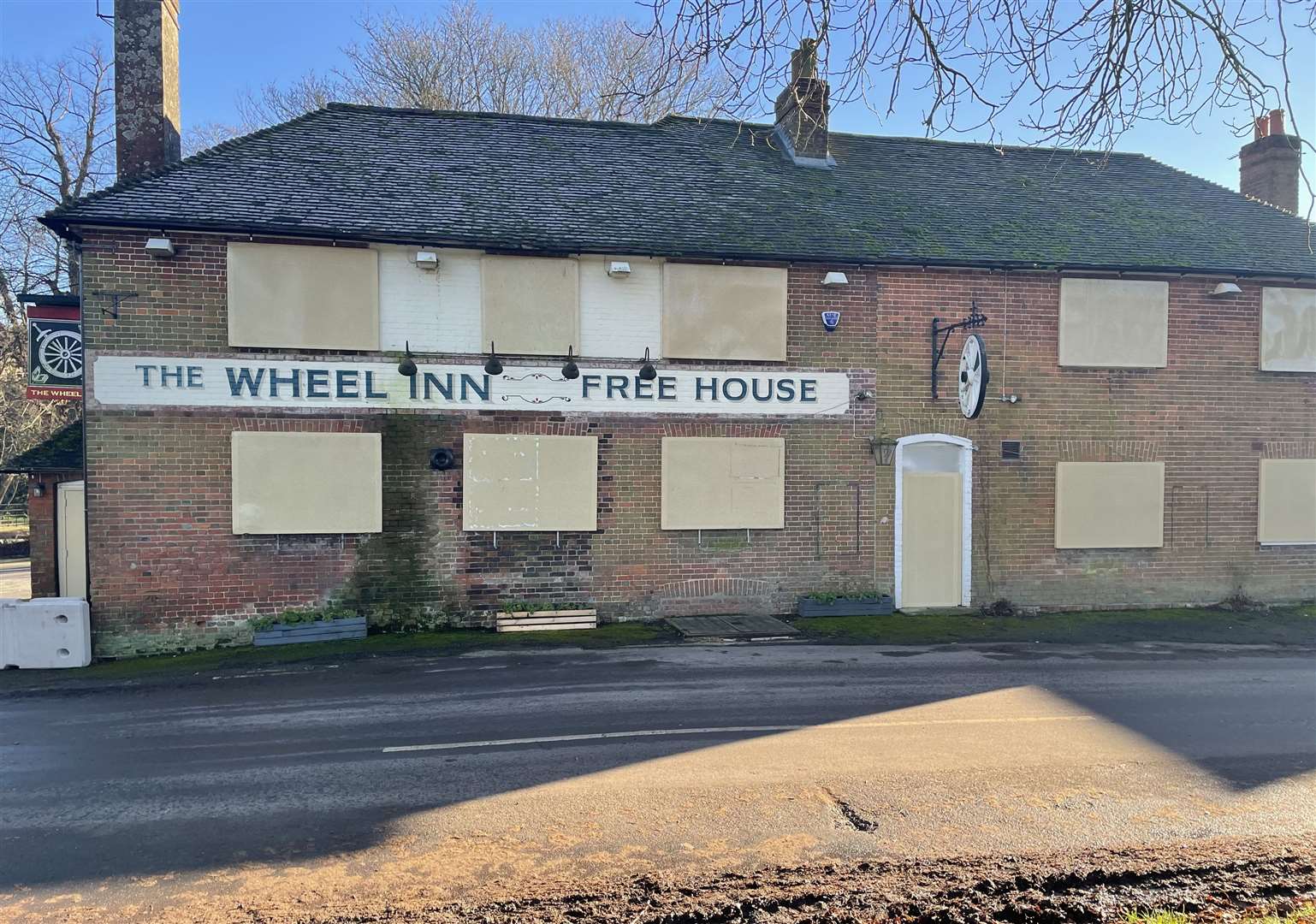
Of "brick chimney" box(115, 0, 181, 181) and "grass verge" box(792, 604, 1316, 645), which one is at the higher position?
"brick chimney" box(115, 0, 181, 181)

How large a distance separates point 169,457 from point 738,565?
8420 mm

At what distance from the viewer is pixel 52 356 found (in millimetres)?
11273

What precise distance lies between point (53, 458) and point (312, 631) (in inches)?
285

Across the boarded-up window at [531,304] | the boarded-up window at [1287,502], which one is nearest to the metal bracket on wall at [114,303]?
the boarded-up window at [531,304]

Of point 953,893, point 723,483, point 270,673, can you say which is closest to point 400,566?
point 270,673

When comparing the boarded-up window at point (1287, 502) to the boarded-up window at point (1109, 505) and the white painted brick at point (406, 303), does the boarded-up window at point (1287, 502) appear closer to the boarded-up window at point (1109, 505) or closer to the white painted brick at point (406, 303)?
the boarded-up window at point (1109, 505)

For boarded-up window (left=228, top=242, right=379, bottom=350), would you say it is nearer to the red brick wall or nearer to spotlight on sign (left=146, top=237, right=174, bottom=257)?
the red brick wall

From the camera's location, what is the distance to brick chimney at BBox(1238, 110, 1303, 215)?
16719 mm

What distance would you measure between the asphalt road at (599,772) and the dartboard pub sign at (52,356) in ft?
16.3

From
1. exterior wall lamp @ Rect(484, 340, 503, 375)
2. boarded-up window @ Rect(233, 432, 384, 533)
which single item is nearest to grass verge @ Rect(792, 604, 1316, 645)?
exterior wall lamp @ Rect(484, 340, 503, 375)

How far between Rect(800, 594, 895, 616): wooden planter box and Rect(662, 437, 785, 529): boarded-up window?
1382 millimetres

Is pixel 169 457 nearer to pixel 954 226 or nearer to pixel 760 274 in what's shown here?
pixel 760 274

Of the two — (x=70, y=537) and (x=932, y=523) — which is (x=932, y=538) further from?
(x=70, y=537)

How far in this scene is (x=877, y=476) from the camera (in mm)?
12828
